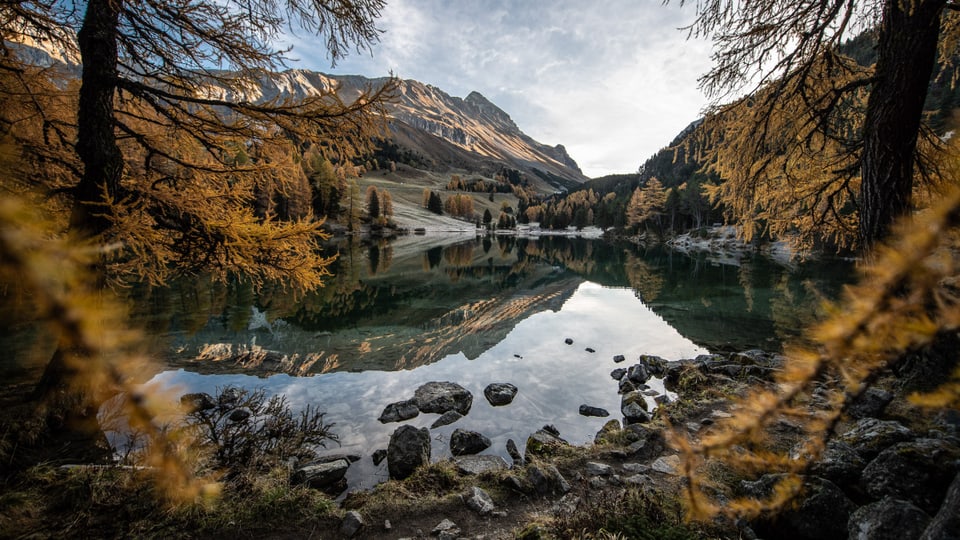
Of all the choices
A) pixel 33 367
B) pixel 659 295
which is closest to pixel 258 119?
pixel 33 367

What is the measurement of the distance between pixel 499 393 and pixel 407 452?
3.78m

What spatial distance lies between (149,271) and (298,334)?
8.57 meters

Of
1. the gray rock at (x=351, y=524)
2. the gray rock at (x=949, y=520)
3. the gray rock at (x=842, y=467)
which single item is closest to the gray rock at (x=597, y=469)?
the gray rock at (x=842, y=467)

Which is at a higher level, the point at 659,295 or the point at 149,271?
the point at 149,271

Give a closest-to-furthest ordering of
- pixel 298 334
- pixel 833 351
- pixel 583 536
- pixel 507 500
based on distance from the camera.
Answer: pixel 833 351 < pixel 583 536 < pixel 507 500 < pixel 298 334

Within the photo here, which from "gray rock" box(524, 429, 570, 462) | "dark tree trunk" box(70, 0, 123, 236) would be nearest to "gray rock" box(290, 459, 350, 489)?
"gray rock" box(524, 429, 570, 462)

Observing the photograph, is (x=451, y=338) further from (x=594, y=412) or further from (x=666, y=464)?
(x=666, y=464)

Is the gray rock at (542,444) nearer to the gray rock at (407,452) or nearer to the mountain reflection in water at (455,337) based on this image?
the mountain reflection in water at (455,337)

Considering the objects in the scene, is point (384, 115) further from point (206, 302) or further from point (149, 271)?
point (206, 302)

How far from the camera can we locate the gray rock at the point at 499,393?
352 inches

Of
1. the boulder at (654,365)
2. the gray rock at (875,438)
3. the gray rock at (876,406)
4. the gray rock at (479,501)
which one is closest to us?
the gray rock at (875,438)

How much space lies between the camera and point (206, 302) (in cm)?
1828

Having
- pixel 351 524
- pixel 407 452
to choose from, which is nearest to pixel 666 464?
pixel 407 452

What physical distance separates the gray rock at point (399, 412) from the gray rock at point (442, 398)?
193 millimetres
